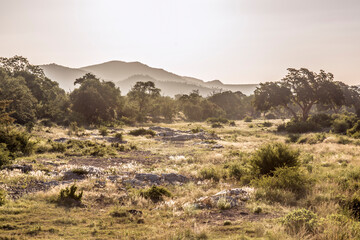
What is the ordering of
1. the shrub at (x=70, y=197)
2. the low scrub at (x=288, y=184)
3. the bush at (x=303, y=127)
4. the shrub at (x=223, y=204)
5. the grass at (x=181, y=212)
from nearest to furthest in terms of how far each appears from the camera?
the grass at (x=181, y=212) < the shrub at (x=223, y=204) < the shrub at (x=70, y=197) < the low scrub at (x=288, y=184) < the bush at (x=303, y=127)

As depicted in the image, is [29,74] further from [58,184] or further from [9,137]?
[58,184]

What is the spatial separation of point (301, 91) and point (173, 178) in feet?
153

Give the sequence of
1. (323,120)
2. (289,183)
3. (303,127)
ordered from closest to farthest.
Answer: (289,183) < (303,127) < (323,120)

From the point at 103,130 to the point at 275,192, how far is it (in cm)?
3028

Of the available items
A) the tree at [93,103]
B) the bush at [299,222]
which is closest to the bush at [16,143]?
the bush at [299,222]

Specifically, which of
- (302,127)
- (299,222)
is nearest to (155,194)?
(299,222)

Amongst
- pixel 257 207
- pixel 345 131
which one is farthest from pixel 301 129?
pixel 257 207

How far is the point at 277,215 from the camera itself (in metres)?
7.57

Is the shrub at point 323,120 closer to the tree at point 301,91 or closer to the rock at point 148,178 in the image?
the tree at point 301,91

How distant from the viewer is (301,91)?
51.9m

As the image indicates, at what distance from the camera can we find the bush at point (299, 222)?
6235mm

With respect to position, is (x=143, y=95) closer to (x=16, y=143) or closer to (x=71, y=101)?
(x=71, y=101)

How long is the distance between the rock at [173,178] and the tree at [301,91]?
149ft

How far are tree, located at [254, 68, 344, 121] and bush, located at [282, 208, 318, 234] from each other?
50.5 metres
